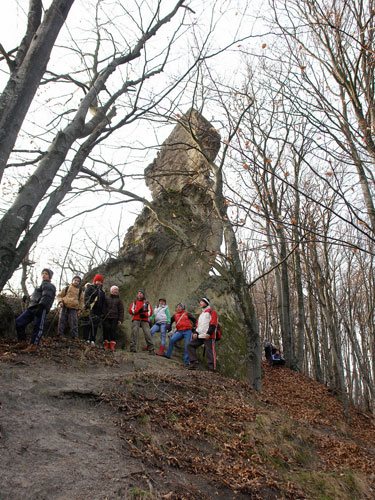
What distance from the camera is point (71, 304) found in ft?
26.8

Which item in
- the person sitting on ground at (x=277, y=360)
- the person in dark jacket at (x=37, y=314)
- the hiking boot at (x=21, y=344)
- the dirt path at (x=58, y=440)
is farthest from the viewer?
the person sitting on ground at (x=277, y=360)

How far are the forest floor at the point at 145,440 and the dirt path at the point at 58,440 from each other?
0.01m

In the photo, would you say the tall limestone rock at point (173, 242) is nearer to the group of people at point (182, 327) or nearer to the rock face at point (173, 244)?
the rock face at point (173, 244)

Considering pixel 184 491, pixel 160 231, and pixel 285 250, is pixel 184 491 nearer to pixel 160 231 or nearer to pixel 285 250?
pixel 160 231

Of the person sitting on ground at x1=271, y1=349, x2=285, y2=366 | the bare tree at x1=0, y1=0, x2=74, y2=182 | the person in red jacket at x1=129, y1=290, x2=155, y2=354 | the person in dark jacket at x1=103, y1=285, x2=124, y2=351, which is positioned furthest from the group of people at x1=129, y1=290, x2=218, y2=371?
the person sitting on ground at x1=271, y1=349, x2=285, y2=366

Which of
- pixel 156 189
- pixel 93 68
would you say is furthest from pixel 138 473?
pixel 156 189

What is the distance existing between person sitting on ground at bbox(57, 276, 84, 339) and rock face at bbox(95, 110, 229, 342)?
2.50m

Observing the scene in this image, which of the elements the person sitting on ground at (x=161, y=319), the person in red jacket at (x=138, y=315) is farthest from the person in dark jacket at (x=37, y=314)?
the person sitting on ground at (x=161, y=319)

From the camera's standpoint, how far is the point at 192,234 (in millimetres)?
12602

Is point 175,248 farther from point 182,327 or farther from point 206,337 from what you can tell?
point 206,337

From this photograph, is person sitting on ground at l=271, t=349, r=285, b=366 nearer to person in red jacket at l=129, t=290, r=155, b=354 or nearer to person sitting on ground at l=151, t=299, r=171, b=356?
person sitting on ground at l=151, t=299, r=171, b=356

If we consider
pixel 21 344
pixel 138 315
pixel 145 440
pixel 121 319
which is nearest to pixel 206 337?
pixel 138 315

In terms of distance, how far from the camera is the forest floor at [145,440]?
3.27 metres

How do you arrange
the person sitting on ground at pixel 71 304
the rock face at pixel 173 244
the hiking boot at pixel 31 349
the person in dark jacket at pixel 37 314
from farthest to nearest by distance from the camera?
the rock face at pixel 173 244
the person sitting on ground at pixel 71 304
the person in dark jacket at pixel 37 314
the hiking boot at pixel 31 349
